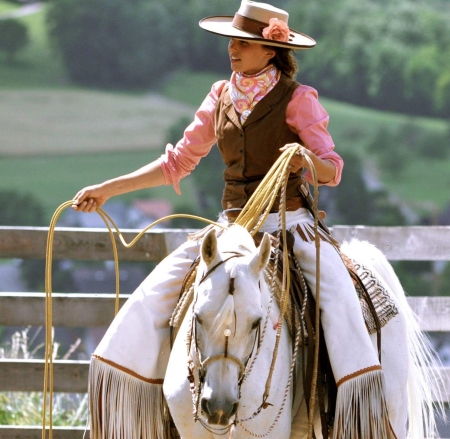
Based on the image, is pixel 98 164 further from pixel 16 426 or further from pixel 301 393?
pixel 301 393

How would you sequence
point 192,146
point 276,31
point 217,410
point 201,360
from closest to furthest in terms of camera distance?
1. point 217,410
2. point 201,360
3. point 276,31
4. point 192,146

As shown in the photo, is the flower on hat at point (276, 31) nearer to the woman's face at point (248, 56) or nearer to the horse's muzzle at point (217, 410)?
the woman's face at point (248, 56)

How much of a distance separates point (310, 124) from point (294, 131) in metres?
0.10

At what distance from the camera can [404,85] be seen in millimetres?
18531

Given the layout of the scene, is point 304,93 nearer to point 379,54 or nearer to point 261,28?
point 261,28

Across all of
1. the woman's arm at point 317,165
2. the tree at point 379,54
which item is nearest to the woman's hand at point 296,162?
the woman's arm at point 317,165

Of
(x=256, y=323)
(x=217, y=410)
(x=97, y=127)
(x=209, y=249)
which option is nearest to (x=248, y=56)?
(x=209, y=249)

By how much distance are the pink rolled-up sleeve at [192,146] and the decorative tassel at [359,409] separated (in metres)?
1.22

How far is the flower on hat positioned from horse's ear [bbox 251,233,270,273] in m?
1.07

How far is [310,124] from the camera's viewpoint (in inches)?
155

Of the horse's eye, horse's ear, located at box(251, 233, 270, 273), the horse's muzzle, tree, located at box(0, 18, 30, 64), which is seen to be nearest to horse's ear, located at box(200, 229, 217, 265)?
horse's ear, located at box(251, 233, 270, 273)

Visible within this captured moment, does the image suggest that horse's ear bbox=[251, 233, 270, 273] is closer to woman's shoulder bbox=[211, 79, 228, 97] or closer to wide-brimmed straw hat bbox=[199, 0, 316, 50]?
wide-brimmed straw hat bbox=[199, 0, 316, 50]

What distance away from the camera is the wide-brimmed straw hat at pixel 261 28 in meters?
3.95

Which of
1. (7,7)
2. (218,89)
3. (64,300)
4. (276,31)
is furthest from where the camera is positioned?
(7,7)
